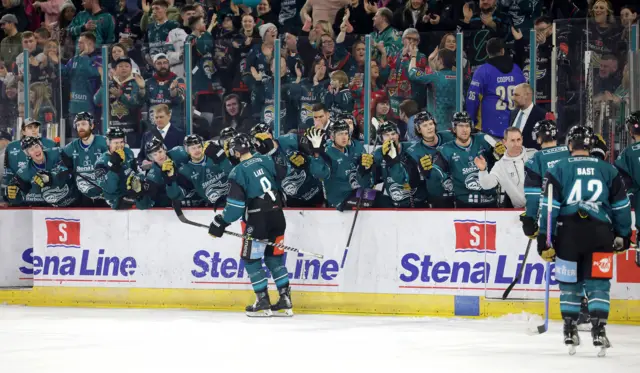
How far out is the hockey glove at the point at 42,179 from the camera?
35.6ft

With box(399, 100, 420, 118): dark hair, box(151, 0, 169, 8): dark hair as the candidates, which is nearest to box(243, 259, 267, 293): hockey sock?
box(399, 100, 420, 118): dark hair

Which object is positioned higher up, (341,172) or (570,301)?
(341,172)

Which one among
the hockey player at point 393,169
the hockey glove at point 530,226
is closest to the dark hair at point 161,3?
the hockey player at point 393,169

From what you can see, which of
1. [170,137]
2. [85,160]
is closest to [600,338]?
[170,137]


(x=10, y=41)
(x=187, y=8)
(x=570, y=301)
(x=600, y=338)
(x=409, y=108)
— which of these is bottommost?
(x=600, y=338)

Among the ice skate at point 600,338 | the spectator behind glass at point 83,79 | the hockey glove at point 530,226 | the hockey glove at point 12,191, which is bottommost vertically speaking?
the ice skate at point 600,338

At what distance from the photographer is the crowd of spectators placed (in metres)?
9.49

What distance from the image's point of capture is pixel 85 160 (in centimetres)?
1098

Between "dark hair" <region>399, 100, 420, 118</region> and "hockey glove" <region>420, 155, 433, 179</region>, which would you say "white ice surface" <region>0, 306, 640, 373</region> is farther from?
"dark hair" <region>399, 100, 420, 118</region>

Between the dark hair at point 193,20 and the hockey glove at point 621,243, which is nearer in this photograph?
the hockey glove at point 621,243

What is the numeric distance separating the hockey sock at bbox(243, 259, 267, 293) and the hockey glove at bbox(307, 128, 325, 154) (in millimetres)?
1152

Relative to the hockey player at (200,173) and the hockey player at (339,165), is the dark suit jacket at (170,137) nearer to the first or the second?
the hockey player at (200,173)

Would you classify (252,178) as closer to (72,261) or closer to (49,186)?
(72,261)

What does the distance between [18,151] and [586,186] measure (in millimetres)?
6200
